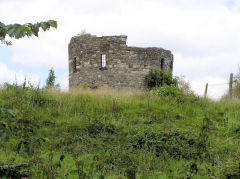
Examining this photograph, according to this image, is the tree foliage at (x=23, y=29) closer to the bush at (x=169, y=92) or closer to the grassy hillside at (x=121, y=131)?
the grassy hillside at (x=121, y=131)

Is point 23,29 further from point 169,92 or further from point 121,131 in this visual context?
point 169,92

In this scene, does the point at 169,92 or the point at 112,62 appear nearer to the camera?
the point at 169,92

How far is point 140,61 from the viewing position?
18.1 metres

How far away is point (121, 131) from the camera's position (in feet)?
26.5

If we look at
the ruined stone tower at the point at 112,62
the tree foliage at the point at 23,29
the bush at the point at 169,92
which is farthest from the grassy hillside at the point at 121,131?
the ruined stone tower at the point at 112,62

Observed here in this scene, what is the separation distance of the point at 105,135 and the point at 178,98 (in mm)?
5131

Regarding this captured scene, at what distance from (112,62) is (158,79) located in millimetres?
3288

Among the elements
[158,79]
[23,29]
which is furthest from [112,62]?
[23,29]

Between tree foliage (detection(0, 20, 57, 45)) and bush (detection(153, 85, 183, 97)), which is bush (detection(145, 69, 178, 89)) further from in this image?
tree foliage (detection(0, 20, 57, 45))

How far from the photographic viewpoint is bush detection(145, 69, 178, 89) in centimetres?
1797

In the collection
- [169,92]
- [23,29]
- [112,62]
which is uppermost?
[112,62]

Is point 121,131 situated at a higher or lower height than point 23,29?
lower

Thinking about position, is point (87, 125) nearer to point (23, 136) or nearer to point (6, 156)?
point (6, 156)

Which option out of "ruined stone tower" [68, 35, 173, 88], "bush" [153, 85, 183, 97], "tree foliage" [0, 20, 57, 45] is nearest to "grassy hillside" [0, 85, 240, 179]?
"bush" [153, 85, 183, 97]
